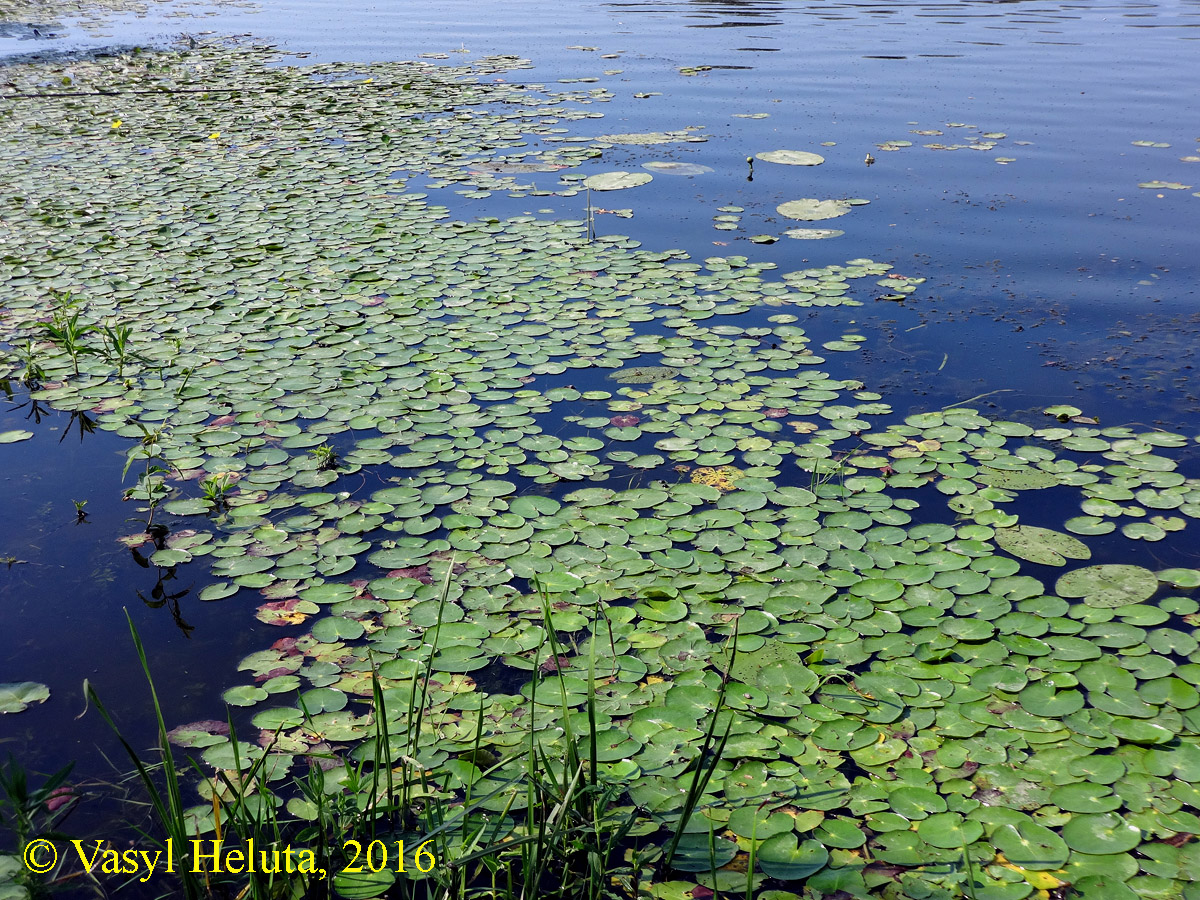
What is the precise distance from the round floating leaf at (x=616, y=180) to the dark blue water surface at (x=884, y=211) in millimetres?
88

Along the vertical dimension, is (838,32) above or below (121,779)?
above

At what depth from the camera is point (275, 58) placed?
9055 mm

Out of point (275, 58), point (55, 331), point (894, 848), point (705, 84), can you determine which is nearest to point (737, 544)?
point (894, 848)

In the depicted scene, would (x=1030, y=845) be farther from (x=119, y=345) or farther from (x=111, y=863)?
(x=119, y=345)

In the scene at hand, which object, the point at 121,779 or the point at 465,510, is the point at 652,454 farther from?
the point at 121,779

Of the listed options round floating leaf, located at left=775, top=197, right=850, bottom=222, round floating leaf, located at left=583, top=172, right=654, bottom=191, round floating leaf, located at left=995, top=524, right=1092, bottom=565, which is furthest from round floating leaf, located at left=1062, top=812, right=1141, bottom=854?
round floating leaf, located at left=583, top=172, right=654, bottom=191

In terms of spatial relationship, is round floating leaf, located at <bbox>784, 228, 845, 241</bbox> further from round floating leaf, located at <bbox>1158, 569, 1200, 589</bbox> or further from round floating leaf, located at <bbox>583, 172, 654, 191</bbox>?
round floating leaf, located at <bbox>1158, 569, 1200, 589</bbox>

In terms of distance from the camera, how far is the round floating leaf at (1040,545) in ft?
7.31

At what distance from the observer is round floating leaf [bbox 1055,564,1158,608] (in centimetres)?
207

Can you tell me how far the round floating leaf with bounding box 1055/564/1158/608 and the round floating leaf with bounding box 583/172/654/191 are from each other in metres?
3.60

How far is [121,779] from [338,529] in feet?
2.75

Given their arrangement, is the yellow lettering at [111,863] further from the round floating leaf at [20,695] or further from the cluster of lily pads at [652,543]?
the round floating leaf at [20,695]

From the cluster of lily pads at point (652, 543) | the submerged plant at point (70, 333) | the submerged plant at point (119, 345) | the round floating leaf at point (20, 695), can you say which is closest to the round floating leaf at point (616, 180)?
the cluster of lily pads at point (652, 543)

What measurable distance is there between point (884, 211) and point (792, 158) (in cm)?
102
